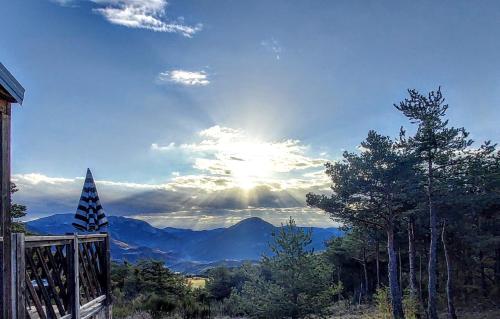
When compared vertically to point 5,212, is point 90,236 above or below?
below

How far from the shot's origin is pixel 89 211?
32.1 feet

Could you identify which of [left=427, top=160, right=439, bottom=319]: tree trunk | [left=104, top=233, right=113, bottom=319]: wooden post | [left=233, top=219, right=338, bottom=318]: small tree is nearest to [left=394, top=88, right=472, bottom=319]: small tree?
[left=427, top=160, right=439, bottom=319]: tree trunk

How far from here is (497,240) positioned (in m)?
24.5

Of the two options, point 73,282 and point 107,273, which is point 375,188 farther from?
point 73,282

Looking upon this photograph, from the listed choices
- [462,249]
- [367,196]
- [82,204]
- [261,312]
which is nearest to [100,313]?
[82,204]

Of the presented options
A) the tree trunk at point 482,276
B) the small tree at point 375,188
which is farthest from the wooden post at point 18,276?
the tree trunk at point 482,276

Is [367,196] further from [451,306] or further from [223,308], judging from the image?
[223,308]

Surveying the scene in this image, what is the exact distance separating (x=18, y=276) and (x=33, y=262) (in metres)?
0.47

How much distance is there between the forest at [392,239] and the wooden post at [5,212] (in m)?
13.0

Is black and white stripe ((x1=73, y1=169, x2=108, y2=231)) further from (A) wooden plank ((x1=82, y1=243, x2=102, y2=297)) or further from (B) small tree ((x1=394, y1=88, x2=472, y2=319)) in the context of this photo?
(B) small tree ((x1=394, y1=88, x2=472, y2=319))

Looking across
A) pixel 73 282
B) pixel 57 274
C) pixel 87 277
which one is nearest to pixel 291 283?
pixel 87 277

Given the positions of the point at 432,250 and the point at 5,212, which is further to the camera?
the point at 432,250

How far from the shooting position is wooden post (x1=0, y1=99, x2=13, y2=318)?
204 inches

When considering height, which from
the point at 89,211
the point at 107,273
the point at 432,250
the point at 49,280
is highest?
the point at 89,211
